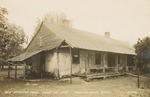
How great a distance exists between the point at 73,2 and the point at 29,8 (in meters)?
2.52

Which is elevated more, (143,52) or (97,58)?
(143,52)

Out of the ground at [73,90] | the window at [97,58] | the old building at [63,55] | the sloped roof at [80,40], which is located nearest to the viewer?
the ground at [73,90]

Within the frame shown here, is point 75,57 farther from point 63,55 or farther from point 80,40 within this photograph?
point 80,40

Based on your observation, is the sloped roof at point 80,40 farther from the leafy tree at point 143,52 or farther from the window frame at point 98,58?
the leafy tree at point 143,52

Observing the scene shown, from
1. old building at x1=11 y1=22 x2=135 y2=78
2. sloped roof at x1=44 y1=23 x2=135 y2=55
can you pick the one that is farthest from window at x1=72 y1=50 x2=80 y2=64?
sloped roof at x1=44 y1=23 x2=135 y2=55

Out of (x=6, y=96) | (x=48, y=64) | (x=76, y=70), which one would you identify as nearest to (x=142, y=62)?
(x=76, y=70)

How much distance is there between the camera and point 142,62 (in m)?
13.9

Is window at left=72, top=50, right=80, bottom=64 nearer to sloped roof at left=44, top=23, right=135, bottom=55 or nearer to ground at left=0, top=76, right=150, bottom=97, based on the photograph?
sloped roof at left=44, top=23, right=135, bottom=55

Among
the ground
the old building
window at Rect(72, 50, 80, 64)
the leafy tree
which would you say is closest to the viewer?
the ground

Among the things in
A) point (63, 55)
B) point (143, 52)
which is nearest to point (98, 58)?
point (63, 55)

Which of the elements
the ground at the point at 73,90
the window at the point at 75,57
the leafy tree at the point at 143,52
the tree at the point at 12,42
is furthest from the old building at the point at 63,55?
the tree at the point at 12,42

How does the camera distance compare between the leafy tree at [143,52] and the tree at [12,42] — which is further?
the tree at [12,42]

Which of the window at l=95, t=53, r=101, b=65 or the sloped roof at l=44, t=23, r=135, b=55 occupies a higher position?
the sloped roof at l=44, t=23, r=135, b=55

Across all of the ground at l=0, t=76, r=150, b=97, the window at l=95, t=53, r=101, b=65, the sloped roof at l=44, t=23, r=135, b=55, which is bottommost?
the ground at l=0, t=76, r=150, b=97
